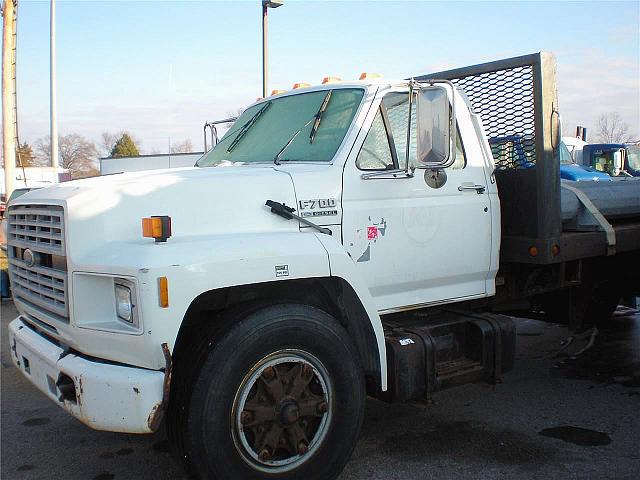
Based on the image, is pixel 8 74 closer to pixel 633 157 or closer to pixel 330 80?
pixel 330 80

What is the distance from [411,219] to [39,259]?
228 centimetres

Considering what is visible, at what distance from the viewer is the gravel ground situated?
407 cm

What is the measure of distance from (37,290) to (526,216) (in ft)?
11.0

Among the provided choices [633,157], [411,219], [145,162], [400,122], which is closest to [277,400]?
[411,219]

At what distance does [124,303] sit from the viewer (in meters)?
3.29

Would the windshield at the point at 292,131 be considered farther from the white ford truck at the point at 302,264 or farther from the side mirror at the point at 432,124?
the side mirror at the point at 432,124

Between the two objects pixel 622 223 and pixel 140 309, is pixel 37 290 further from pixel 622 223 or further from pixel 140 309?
pixel 622 223

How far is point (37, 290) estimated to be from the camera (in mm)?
3895

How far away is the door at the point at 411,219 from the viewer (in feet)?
13.7

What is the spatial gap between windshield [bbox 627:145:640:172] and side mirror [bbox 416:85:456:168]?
1686 cm

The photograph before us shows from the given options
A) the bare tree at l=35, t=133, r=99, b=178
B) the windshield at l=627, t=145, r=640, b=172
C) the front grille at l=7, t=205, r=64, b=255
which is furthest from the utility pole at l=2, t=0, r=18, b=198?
the bare tree at l=35, t=133, r=99, b=178

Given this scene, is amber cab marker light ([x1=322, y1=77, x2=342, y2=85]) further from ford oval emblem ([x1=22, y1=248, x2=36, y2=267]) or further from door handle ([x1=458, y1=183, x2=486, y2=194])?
ford oval emblem ([x1=22, y1=248, x2=36, y2=267])

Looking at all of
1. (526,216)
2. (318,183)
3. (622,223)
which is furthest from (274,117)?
(622,223)

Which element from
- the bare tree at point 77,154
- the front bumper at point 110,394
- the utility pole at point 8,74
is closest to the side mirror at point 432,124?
the front bumper at point 110,394
